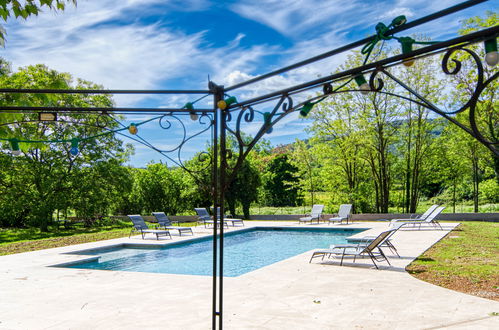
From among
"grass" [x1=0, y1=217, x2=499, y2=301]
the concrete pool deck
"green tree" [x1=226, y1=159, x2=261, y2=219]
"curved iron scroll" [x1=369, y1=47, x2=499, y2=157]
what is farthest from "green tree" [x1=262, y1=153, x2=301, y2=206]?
"curved iron scroll" [x1=369, y1=47, x2=499, y2=157]

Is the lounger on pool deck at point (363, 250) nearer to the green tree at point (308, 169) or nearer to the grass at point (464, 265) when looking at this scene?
the grass at point (464, 265)

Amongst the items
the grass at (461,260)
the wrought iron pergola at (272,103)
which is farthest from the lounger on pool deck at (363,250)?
the wrought iron pergola at (272,103)

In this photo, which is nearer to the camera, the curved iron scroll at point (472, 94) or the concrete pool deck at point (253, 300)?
the curved iron scroll at point (472, 94)

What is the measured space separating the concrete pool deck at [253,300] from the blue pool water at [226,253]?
5.41 ft

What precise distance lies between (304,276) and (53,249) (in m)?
7.47

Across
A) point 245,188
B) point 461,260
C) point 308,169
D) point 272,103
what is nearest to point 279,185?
point 308,169

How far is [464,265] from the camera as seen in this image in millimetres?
7660

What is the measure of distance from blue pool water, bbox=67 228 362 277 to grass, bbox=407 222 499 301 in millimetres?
3616

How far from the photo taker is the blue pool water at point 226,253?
9.59 metres

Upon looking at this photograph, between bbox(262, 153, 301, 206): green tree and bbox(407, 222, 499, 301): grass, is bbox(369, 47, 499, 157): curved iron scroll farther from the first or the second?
bbox(262, 153, 301, 206): green tree

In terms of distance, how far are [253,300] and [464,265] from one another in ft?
14.4

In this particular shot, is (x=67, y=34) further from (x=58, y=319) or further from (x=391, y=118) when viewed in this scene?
(x=391, y=118)

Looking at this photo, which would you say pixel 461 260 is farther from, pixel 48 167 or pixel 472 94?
pixel 48 167

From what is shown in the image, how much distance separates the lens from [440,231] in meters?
13.5
